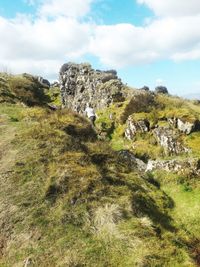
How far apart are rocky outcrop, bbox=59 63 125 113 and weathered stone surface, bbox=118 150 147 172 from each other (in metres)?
18.1

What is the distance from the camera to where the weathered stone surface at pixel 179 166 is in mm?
29500

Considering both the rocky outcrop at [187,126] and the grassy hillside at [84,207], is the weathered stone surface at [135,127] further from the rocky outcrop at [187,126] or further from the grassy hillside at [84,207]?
the grassy hillside at [84,207]

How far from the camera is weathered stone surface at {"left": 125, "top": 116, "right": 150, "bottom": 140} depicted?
126 feet

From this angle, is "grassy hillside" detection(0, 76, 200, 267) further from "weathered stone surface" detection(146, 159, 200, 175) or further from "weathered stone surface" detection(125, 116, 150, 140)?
"weathered stone surface" detection(125, 116, 150, 140)

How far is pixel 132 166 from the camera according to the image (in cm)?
3183

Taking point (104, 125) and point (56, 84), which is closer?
point (104, 125)

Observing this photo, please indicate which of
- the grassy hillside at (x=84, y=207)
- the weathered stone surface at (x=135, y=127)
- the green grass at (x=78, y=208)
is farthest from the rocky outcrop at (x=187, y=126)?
the green grass at (x=78, y=208)

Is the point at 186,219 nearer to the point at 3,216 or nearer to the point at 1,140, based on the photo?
the point at 3,216

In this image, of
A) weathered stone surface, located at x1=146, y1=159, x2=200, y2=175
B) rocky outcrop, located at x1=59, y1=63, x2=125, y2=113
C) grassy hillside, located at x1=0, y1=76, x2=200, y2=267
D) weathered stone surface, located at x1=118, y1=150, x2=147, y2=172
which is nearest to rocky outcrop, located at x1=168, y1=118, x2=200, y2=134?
weathered stone surface, located at x1=146, y1=159, x2=200, y2=175

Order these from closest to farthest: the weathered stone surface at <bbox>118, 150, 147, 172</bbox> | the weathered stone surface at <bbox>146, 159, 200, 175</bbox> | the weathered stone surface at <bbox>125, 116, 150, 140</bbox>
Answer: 1. the weathered stone surface at <bbox>146, 159, 200, 175</bbox>
2. the weathered stone surface at <bbox>118, 150, 147, 172</bbox>
3. the weathered stone surface at <bbox>125, 116, 150, 140</bbox>

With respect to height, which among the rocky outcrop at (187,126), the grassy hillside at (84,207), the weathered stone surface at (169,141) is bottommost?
the grassy hillside at (84,207)

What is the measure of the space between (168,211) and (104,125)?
21.0m

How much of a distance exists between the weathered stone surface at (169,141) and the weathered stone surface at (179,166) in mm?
2338

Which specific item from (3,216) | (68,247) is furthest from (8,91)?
(68,247)
